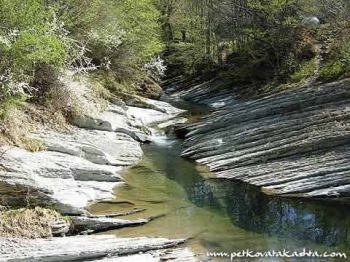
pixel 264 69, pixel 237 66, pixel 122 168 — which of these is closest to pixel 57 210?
pixel 122 168

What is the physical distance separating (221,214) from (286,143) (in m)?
7.81

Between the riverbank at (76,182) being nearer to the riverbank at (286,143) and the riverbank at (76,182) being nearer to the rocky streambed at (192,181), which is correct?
the rocky streambed at (192,181)

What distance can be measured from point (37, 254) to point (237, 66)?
4194 centimetres

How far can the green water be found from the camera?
16.3m

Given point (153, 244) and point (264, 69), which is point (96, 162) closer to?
point (153, 244)

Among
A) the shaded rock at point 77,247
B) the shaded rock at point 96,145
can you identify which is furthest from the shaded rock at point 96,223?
the shaded rock at point 96,145

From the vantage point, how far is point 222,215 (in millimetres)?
19047

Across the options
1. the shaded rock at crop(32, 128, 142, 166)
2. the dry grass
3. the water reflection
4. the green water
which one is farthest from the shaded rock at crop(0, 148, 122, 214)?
the water reflection

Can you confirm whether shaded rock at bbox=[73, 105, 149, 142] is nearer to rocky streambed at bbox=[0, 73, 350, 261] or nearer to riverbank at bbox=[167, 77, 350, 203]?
rocky streambed at bbox=[0, 73, 350, 261]

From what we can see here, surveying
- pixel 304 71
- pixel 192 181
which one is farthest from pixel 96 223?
pixel 304 71

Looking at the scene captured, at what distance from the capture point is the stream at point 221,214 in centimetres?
1625

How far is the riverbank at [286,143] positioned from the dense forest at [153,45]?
5.81 metres

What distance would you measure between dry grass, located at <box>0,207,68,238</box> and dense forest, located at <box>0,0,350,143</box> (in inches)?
254

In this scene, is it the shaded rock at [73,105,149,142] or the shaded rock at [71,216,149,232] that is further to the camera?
the shaded rock at [73,105,149,142]
